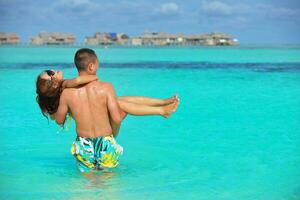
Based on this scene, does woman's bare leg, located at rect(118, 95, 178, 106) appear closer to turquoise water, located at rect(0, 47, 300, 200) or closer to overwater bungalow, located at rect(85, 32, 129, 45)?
turquoise water, located at rect(0, 47, 300, 200)

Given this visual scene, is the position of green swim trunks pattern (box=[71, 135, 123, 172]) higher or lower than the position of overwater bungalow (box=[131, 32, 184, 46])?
higher

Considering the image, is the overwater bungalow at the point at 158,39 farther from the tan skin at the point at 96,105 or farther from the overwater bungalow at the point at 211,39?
the tan skin at the point at 96,105

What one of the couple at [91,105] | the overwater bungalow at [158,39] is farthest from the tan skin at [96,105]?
the overwater bungalow at [158,39]

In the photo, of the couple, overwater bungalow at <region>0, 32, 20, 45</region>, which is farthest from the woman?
overwater bungalow at <region>0, 32, 20, 45</region>

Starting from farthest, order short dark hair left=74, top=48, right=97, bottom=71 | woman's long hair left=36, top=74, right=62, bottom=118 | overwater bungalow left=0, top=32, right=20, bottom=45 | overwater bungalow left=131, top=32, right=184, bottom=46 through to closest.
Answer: overwater bungalow left=131, top=32, right=184, bottom=46 → overwater bungalow left=0, top=32, right=20, bottom=45 → woman's long hair left=36, top=74, right=62, bottom=118 → short dark hair left=74, top=48, right=97, bottom=71

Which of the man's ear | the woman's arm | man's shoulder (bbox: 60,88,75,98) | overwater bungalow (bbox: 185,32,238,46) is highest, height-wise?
the man's ear

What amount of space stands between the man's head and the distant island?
77.1 meters

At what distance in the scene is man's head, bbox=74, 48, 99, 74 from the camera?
3656 mm

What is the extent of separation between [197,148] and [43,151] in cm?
151

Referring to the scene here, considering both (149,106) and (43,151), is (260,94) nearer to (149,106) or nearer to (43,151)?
(43,151)

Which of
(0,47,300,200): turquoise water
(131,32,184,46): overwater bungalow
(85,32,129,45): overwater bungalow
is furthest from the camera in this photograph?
(85,32,129,45): overwater bungalow

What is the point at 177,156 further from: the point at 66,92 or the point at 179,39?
the point at 179,39

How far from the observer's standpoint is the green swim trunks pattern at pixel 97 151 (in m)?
3.83

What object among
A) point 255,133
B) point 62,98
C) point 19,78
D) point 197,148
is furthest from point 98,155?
point 19,78
